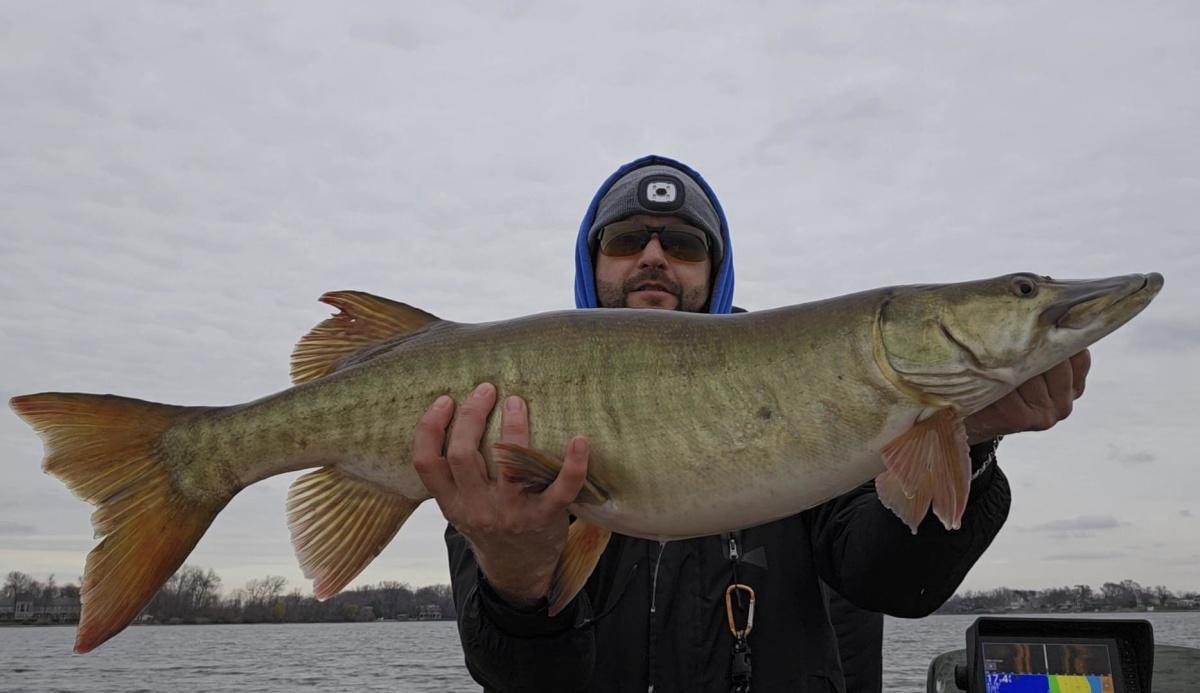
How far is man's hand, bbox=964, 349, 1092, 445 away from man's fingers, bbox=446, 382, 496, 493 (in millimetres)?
1587

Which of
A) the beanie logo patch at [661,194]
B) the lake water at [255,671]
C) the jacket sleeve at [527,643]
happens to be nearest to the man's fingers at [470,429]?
the jacket sleeve at [527,643]

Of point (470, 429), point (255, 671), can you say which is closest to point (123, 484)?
point (470, 429)

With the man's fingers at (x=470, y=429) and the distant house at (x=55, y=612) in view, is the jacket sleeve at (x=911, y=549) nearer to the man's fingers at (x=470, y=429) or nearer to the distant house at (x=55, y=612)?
the man's fingers at (x=470, y=429)

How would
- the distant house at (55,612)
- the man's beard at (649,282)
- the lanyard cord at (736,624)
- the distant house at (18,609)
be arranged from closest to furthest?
1. the lanyard cord at (736,624)
2. the man's beard at (649,282)
3. the distant house at (55,612)
4. the distant house at (18,609)

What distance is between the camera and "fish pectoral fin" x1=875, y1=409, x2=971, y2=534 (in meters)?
2.74

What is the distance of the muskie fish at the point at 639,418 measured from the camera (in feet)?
9.11

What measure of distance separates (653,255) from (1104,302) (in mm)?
2543

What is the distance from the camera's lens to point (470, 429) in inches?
113

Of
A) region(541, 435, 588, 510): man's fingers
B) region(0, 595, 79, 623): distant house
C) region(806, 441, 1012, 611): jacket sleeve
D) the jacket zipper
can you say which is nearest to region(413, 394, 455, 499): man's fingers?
region(541, 435, 588, 510): man's fingers

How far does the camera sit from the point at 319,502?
326cm

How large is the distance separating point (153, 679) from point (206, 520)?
42.1m

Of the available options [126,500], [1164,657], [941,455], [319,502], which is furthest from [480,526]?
[1164,657]

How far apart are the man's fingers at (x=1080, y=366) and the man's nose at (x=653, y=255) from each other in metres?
2.31

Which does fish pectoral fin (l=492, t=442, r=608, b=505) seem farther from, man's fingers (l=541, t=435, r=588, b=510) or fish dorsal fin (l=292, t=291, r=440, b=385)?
fish dorsal fin (l=292, t=291, r=440, b=385)
